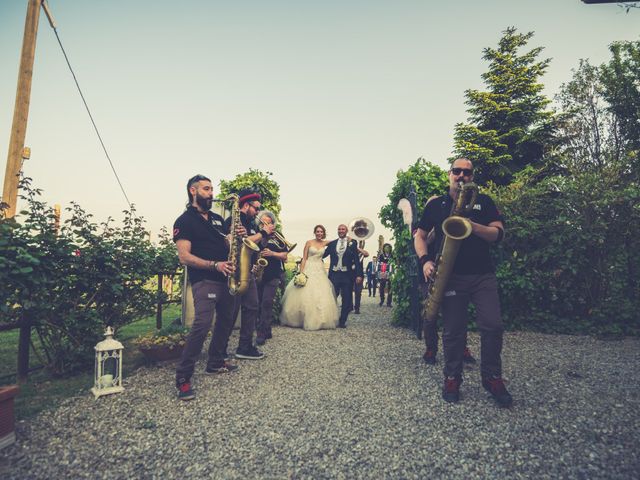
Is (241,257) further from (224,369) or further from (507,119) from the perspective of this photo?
(507,119)

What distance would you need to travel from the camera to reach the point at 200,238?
3.83 m

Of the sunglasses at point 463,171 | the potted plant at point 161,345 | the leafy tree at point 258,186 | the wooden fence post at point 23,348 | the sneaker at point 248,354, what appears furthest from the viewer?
the leafy tree at point 258,186

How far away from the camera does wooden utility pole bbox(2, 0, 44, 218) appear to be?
6031 millimetres

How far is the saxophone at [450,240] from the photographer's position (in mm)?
3154

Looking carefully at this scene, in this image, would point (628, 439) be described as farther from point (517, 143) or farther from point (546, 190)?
point (517, 143)

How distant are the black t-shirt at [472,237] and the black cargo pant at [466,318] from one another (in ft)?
0.30

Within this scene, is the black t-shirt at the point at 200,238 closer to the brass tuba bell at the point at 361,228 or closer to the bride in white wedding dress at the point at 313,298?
the bride in white wedding dress at the point at 313,298

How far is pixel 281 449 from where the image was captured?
2.61 metres

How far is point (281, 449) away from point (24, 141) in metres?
6.83

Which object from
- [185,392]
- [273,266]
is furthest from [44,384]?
[273,266]

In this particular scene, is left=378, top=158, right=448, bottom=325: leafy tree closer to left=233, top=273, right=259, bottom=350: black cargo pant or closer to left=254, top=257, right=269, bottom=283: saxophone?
left=254, top=257, right=269, bottom=283: saxophone

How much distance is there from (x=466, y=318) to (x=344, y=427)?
5.22 ft

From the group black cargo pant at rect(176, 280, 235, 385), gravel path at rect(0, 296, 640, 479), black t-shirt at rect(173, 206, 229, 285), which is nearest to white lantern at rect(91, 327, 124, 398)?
gravel path at rect(0, 296, 640, 479)

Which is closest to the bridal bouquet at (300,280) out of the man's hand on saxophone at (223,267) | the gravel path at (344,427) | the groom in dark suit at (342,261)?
the groom in dark suit at (342,261)
